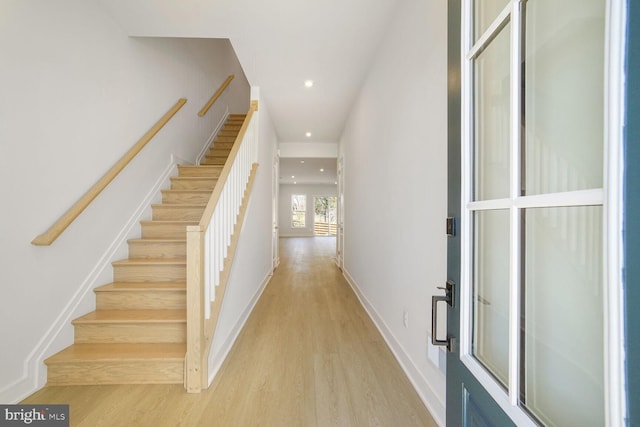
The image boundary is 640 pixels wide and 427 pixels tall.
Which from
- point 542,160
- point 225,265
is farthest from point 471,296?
point 225,265

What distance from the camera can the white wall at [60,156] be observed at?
164 centimetres

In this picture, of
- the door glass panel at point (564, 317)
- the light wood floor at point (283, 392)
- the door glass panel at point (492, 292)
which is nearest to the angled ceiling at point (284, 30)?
the door glass panel at point (492, 292)

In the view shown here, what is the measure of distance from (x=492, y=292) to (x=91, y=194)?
268 cm

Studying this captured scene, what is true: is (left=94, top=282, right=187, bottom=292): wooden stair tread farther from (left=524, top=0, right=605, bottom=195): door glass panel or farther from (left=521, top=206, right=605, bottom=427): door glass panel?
(left=524, top=0, right=605, bottom=195): door glass panel

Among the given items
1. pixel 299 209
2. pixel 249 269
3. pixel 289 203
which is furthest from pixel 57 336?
pixel 299 209

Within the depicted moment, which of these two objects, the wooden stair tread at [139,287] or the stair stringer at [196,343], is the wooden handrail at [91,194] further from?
the stair stringer at [196,343]

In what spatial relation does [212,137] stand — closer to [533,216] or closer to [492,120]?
[492,120]

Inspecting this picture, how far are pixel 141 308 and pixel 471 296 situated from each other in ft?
8.14

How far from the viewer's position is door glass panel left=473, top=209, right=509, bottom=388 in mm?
736

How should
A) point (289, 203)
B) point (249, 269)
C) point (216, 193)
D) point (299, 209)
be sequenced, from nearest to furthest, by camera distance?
point (216, 193), point (249, 269), point (289, 203), point (299, 209)

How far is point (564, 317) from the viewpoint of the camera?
60cm
